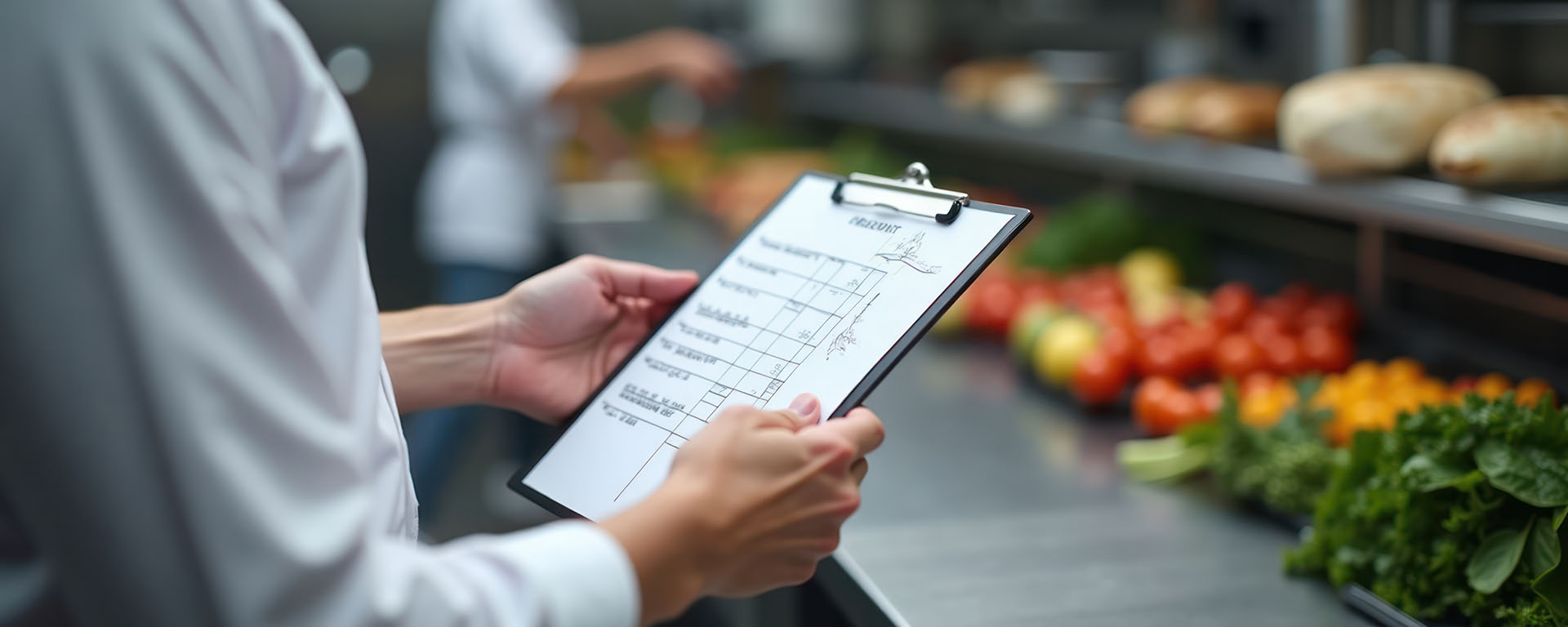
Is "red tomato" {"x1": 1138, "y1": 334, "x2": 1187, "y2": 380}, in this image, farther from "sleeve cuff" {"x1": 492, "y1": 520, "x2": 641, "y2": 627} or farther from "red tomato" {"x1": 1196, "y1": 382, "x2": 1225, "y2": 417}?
"sleeve cuff" {"x1": 492, "y1": 520, "x2": 641, "y2": 627}

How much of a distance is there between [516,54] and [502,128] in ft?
0.94

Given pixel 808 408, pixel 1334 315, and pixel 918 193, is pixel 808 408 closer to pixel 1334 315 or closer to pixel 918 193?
pixel 918 193

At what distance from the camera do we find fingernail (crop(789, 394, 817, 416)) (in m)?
0.92

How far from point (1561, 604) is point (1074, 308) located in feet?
4.31

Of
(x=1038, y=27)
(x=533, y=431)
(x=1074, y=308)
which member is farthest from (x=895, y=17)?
(x=1074, y=308)

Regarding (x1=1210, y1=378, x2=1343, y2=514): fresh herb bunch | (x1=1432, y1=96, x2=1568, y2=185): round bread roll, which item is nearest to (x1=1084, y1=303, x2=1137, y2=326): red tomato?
(x1=1210, y1=378, x2=1343, y2=514): fresh herb bunch

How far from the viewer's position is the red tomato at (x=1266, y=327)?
6.14ft

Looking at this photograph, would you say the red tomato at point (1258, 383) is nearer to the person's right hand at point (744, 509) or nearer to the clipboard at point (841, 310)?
the clipboard at point (841, 310)

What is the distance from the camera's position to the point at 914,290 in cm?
97

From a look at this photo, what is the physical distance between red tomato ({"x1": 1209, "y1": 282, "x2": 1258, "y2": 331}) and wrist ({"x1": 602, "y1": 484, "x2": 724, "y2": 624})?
1425 mm

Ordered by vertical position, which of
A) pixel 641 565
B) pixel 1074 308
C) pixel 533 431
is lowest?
pixel 533 431

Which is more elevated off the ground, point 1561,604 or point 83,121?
point 83,121

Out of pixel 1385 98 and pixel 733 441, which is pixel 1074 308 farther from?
pixel 733 441

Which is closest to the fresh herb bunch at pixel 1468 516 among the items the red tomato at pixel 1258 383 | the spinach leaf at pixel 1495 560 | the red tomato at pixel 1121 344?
the spinach leaf at pixel 1495 560
